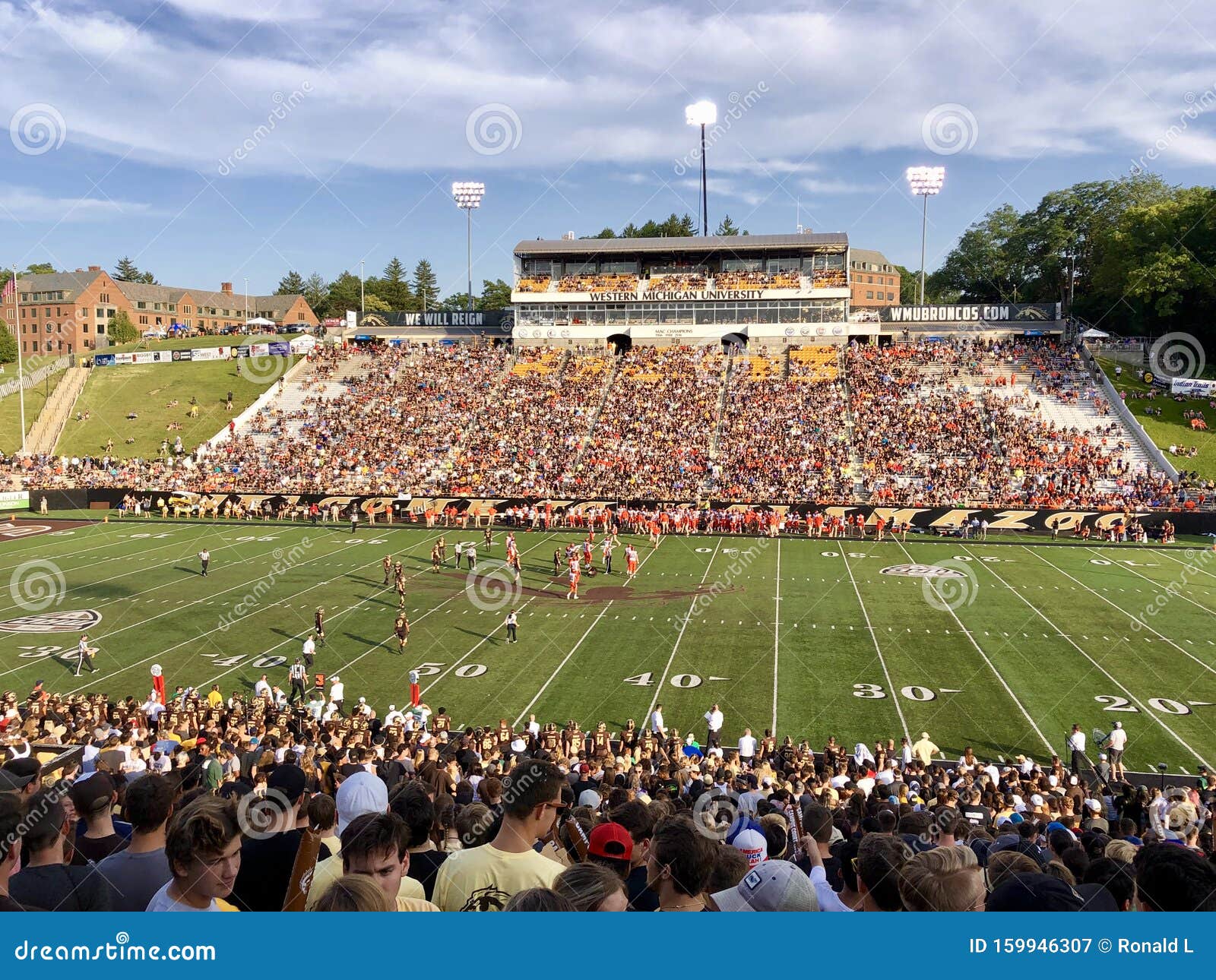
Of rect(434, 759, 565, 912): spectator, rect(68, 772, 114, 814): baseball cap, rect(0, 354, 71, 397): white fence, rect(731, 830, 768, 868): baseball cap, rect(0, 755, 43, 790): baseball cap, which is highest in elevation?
rect(0, 354, 71, 397): white fence

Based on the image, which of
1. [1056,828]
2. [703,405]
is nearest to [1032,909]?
[1056,828]

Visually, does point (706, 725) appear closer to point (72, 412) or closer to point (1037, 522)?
point (1037, 522)

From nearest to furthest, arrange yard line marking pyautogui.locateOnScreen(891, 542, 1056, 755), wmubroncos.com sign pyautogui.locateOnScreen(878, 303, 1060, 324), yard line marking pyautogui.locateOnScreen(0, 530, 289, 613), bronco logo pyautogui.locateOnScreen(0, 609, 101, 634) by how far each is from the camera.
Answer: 1. yard line marking pyautogui.locateOnScreen(891, 542, 1056, 755)
2. bronco logo pyautogui.locateOnScreen(0, 609, 101, 634)
3. yard line marking pyautogui.locateOnScreen(0, 530, 289, 613)
4. wmubroncos.com sign pyautogui.locateOnScreen(878, 303, 1060, 324)

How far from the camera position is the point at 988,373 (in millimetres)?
53938

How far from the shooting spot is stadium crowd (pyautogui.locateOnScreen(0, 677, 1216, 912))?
352cm

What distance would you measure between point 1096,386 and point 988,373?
5819 mm

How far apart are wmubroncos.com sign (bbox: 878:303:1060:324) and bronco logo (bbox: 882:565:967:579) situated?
35.6m

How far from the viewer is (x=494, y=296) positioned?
117m
